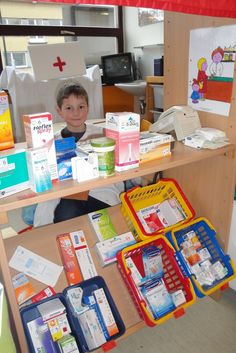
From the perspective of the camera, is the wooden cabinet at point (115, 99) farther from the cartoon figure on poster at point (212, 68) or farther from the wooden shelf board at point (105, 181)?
the wooden shelf board at point (105, 181)

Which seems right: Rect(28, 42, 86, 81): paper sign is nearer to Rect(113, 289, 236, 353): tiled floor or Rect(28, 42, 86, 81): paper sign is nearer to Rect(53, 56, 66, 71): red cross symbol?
Rect(53, 56, 66, 71): red cross symbol

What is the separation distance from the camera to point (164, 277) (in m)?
1.35

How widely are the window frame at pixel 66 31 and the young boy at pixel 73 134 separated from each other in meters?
1.99

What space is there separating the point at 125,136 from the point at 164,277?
72 cm

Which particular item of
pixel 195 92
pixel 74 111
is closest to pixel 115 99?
pixel 74 111

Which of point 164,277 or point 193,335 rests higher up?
point 164,277

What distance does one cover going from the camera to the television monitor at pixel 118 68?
3719 mm

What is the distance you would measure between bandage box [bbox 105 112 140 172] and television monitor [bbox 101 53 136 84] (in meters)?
3.00

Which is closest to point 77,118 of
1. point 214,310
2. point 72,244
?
point 72,244

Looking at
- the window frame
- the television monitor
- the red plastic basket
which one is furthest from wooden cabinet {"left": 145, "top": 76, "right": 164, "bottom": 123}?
the red plastic basket

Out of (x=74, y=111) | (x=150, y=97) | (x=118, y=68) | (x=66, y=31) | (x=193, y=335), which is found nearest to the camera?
(x=193, y=335)

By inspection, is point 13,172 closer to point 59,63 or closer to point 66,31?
point 59,63

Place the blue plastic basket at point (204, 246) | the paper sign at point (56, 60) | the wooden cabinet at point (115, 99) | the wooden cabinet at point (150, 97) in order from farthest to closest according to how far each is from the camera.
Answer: the wooden cabinet at point (115, 99), the wooden cabinet at point (150, 97), the paper sign at point (56, 60), the blue plastic basket at point (204, 246)

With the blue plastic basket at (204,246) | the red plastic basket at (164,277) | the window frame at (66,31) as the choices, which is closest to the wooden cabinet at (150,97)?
the window frame at (66,31)
